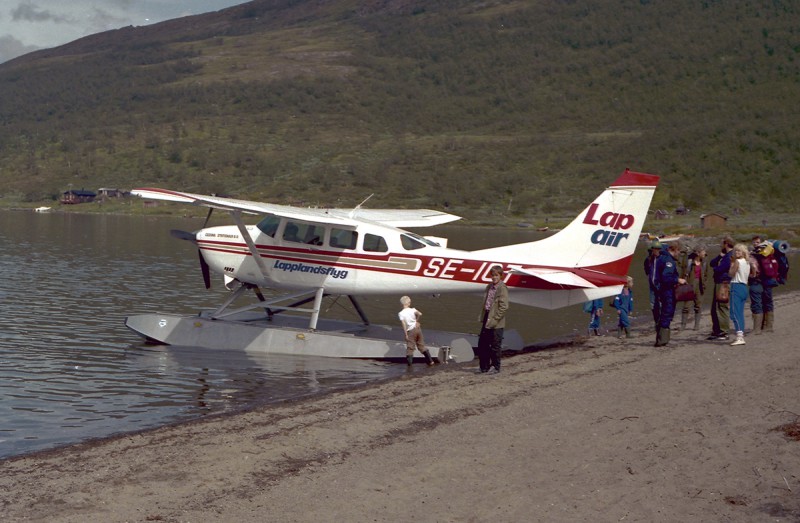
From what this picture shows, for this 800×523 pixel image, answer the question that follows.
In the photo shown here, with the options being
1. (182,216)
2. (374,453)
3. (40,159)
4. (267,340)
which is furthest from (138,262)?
(40,159)

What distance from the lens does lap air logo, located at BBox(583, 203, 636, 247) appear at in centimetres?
1659

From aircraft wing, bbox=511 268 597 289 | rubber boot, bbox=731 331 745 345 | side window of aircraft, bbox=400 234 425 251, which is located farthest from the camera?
side window of aircraft, bbox=400 234 425 251

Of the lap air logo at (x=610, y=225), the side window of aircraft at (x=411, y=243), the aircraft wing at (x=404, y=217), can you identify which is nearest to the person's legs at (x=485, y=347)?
the side window of aircraft at (x=411, y=243)

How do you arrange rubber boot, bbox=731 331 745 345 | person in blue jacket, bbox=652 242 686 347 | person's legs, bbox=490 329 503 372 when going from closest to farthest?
1. person's legs, bbox=490 329 503 372
2. rubber boot, bbox=731 331 745 345
3. person in blue jacket, bbox=652 242 686 347

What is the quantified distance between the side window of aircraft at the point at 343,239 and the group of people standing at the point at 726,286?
5125mm

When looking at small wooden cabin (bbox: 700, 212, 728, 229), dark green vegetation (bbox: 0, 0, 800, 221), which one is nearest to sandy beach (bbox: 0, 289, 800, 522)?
small wooden cabin (bbox: 700, 212, 728, 229)

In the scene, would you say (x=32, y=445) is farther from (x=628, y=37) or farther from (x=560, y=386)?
(x=628, y=37)

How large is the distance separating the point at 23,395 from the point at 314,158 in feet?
366

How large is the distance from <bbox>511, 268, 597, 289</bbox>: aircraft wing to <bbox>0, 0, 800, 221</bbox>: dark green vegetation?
240ft

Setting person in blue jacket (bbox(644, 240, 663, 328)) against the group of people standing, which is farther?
person in blue jacket (bbox(644, 240, 663, 328))

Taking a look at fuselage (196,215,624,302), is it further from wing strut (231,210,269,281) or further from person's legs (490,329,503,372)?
person's legs (490,329,503,372)

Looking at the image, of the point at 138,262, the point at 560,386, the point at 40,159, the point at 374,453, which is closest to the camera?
the point at 374,453

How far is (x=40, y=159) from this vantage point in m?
137

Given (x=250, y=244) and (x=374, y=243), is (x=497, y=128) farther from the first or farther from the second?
(x=374, y=243)
